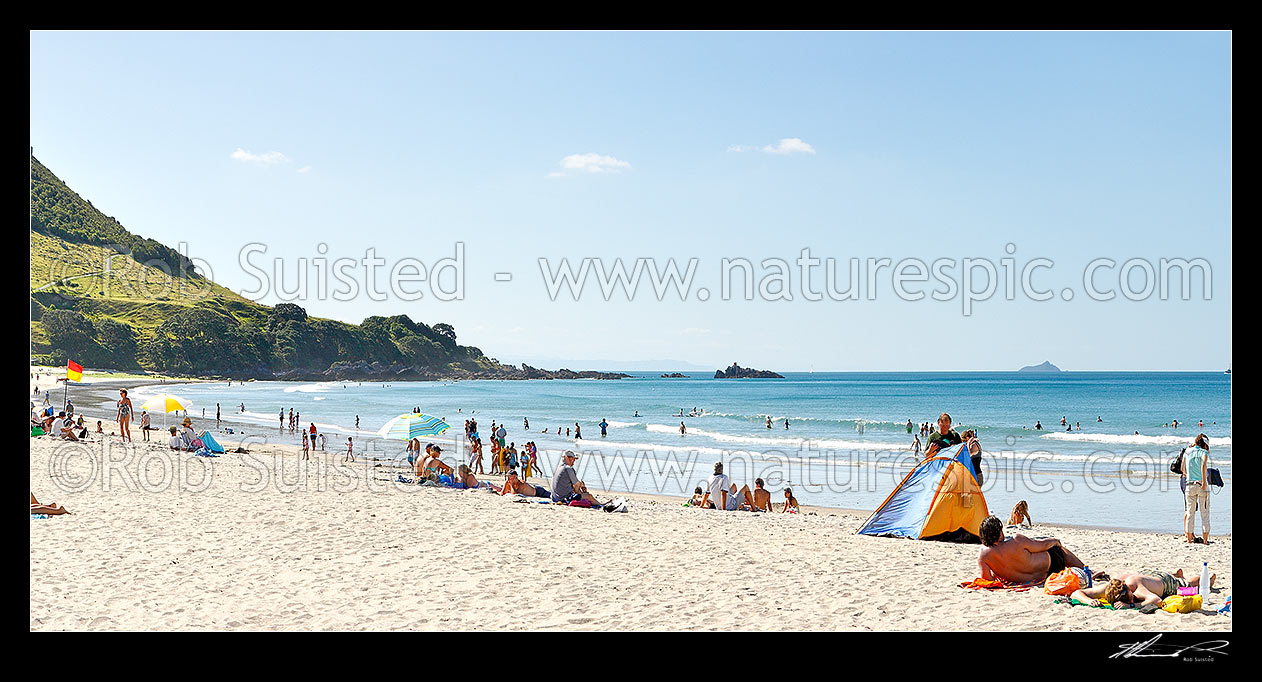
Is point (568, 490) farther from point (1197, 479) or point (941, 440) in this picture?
point (1197, 479)

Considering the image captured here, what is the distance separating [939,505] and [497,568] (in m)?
5.68

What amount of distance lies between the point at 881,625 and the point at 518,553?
4195mm

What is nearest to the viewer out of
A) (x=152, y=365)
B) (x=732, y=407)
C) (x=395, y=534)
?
(x=395, y=534)

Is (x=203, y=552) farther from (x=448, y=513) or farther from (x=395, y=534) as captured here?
(x=448, y=513)

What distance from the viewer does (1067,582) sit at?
7246mm

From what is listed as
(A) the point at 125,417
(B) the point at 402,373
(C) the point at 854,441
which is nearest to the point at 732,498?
(A) the point at 125,417

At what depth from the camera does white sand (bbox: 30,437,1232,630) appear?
6.64 m

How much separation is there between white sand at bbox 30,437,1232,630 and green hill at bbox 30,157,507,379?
335 ft

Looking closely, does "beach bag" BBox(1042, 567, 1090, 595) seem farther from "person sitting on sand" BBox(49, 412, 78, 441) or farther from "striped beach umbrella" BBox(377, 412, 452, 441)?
"person sitting on sand" BBox(49, 412, 78, 441)

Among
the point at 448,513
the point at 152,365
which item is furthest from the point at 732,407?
the point at 152,365

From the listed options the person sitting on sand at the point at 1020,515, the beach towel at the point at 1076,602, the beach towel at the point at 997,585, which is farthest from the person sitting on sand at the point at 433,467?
the beach towel at the point at 1076,602

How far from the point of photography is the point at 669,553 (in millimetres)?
9414

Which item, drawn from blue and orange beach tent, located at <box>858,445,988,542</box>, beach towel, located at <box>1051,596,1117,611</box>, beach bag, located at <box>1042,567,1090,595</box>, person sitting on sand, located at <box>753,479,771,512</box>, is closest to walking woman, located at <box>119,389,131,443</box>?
person sitting on sand, located at <box>753,479,771,512</box>
